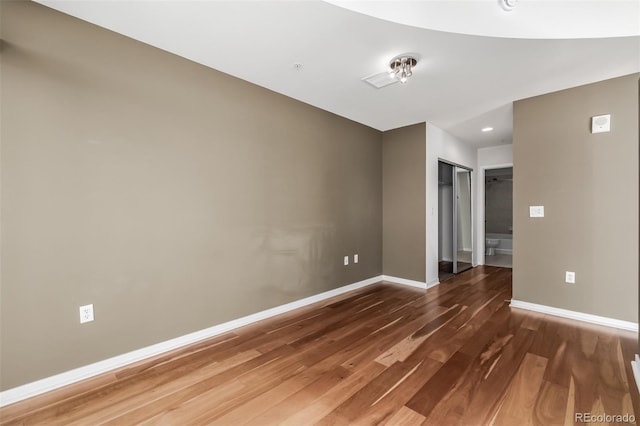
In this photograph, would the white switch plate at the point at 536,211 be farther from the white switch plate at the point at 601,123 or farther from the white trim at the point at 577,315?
the white trim at the point at 577,315

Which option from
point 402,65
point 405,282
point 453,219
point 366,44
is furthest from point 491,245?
point 366,44

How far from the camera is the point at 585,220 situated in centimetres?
282

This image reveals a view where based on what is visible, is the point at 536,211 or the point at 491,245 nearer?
the point at 536,211

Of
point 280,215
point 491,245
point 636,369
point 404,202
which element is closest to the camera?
point 636,369

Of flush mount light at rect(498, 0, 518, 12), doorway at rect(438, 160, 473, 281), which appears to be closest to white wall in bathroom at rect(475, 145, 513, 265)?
doorway at rect(438, 160, 473, 281)

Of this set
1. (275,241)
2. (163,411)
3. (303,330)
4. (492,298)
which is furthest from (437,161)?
(163,411)

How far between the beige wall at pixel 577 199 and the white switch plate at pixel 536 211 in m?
0.04

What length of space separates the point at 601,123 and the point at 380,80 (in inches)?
91.2

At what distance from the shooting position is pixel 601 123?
2729mm

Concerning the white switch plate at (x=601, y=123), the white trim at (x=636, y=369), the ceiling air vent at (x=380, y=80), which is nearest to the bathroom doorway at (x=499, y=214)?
the white switch plate at (x=601, y=123)

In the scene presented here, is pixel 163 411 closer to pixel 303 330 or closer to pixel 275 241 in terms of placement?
pixel 303 330

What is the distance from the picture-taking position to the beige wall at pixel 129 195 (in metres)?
1.68

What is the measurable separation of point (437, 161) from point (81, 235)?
4.45 m

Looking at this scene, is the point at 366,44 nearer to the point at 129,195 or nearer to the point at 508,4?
the point at 508,4
